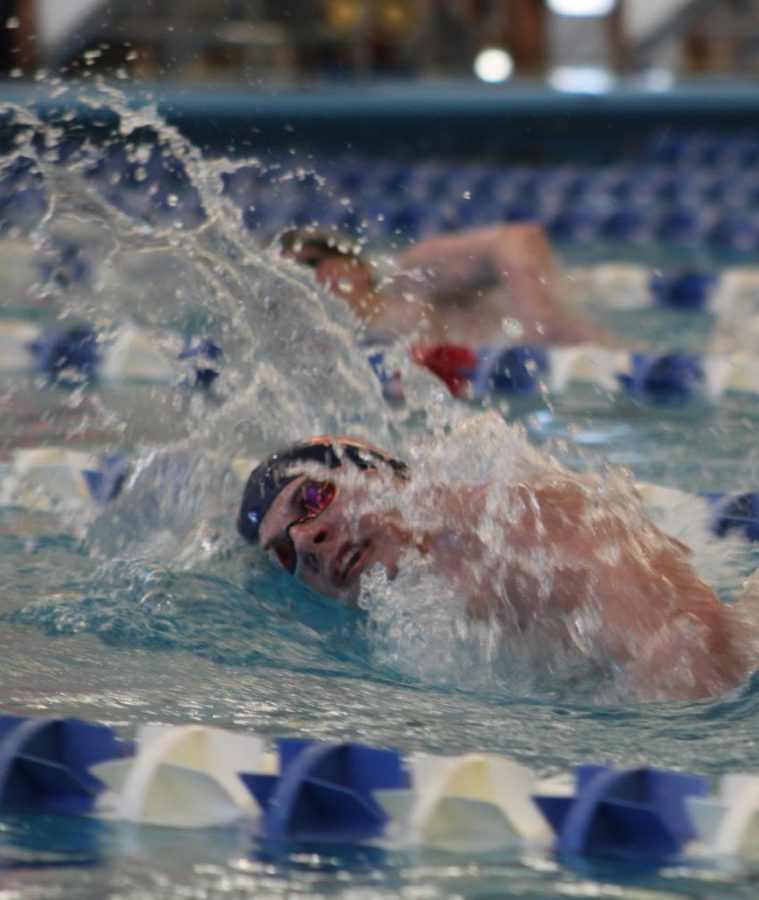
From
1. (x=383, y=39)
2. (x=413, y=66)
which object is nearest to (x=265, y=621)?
(x=413, y=66)

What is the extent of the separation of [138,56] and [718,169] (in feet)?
11.5

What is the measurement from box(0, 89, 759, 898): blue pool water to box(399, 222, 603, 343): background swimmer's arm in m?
0.40

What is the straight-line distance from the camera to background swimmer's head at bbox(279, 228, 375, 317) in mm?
3963

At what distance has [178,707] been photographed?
6.72ft

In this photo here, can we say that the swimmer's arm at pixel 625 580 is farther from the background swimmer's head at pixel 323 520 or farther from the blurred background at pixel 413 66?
the blurred background at pixel 413 66

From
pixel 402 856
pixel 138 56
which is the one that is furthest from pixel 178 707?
pixel 138 56

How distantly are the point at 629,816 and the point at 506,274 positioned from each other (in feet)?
9.52

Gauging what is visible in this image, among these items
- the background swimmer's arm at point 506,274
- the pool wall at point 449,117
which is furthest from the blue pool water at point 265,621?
the pool wall at point 449,117

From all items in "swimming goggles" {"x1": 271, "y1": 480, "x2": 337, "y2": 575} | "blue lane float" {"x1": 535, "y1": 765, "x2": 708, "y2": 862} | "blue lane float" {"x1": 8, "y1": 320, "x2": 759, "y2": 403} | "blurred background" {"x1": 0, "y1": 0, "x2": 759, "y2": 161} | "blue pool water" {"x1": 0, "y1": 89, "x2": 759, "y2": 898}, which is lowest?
"blue lane float" {"x1": 8, "y1": 320, "x2": 759, "y2": 403}

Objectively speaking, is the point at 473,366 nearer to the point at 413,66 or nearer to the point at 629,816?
the point at 629,816

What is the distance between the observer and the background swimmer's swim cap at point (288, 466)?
241 cm

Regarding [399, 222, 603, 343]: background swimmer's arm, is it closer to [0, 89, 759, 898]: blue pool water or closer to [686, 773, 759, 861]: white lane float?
[0, 89, 759, 898]: blue pool water

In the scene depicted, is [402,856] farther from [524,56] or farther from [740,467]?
[524,56]

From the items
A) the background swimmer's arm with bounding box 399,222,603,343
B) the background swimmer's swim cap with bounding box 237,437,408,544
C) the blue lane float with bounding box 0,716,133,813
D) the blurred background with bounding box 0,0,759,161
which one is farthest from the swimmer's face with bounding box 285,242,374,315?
the blurred background with bounding box 0,0,759,161
